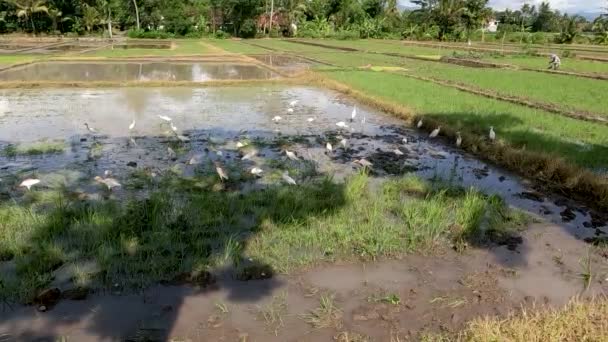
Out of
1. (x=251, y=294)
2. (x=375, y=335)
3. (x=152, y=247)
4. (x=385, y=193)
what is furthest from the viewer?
(x=385, y=193)

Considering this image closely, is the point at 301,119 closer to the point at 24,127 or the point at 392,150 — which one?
the point at 392,150

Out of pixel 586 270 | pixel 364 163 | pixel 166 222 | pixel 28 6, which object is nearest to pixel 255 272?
pixel 166 222

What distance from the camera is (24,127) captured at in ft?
29.7

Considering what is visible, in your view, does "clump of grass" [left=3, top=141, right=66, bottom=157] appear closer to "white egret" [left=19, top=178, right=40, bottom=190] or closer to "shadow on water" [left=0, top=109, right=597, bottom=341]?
"shadow on water" [left=0, top=109, right=597, bottom=341]

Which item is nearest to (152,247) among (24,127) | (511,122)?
(24,127)

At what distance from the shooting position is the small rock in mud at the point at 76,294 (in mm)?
3551

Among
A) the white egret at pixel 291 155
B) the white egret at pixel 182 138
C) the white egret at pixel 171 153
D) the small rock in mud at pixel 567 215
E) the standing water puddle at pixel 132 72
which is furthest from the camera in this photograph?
the standing water puddle at pixel 132 72

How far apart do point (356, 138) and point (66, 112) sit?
6418mm

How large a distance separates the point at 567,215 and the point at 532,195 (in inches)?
25.9

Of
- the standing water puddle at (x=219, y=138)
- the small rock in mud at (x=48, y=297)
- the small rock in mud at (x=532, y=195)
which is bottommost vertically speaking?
the standing water puddle at (x=219, y=138)

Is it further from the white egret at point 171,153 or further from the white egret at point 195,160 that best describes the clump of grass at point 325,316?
the white egret at point 171,153

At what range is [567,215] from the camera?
5426 millimetres

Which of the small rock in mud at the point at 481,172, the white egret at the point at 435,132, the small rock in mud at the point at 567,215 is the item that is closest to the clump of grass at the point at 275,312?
the small rock in mud at the point at 567,215

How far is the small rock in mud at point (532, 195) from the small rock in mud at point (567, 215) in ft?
1.34
